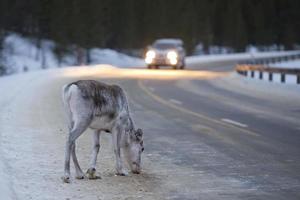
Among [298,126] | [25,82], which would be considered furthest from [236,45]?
[298,126]

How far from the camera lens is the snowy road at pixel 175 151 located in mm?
8461

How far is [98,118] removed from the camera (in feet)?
29.0

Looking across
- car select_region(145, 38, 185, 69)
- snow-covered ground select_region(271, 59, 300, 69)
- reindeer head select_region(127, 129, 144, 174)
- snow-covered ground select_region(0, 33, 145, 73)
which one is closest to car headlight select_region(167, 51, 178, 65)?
car select_region(145, 38, 185, 69)

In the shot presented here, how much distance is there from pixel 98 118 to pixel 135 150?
840 millimetres

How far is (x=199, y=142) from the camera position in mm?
12656

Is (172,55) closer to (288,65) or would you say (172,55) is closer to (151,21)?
(288,65)

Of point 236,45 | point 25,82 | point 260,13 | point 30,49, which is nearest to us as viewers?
point 25,82

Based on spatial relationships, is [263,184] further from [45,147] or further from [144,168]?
[45,147]

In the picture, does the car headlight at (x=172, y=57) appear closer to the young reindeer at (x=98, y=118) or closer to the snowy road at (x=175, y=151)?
the snowy road at (x=175, y=151)

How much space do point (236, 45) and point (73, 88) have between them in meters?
102

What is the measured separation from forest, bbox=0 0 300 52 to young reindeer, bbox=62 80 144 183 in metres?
31.9

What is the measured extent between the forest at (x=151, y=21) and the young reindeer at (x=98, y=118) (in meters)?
31.9

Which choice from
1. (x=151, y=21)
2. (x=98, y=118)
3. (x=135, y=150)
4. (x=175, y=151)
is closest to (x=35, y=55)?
(x=151, y=21)

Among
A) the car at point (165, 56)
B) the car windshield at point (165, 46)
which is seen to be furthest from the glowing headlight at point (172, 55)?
the car windshield at point (165, 46)
